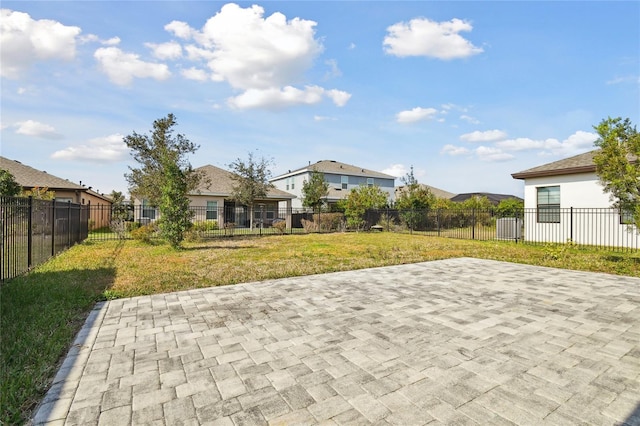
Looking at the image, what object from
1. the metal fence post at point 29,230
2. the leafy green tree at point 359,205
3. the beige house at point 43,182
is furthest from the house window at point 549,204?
the beige house at point 43,182

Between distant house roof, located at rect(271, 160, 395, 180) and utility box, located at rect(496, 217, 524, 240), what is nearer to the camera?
utility box, located at rect(496, 217, 524, 240)

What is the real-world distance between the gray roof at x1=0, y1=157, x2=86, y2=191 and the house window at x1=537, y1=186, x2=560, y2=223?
27.6 m

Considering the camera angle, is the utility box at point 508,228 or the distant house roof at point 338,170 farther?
the distant house roof at point 338,170

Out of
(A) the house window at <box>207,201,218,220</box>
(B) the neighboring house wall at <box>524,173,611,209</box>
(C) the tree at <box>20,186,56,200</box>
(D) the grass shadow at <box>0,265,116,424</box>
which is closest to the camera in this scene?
(D) the grass shadow at <box>0,265,116,424</box>

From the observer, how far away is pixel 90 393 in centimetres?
241

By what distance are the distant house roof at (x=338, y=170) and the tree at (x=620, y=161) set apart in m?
→ 28.7

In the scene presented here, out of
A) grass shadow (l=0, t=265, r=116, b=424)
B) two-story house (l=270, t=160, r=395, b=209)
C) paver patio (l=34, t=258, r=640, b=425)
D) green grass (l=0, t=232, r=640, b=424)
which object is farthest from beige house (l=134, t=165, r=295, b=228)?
paver patio (l=34, t=258, r=640, b=425)

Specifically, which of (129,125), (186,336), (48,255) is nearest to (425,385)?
(186,336)

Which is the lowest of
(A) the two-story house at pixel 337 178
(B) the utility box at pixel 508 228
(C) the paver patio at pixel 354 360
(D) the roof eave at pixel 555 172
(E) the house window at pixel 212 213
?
(C) the paver patio at pixel 354 360

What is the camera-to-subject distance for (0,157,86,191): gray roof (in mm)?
19719

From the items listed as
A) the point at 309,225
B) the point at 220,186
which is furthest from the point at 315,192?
the point at 220,186

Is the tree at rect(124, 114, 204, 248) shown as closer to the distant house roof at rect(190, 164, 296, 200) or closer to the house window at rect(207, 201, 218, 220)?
the distant house roof at rect(190, 164, 296, 200)

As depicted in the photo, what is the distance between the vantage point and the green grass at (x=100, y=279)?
2779mm

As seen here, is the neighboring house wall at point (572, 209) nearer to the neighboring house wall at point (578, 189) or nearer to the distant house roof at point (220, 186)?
the neighboring house wall at point (578, 189)
